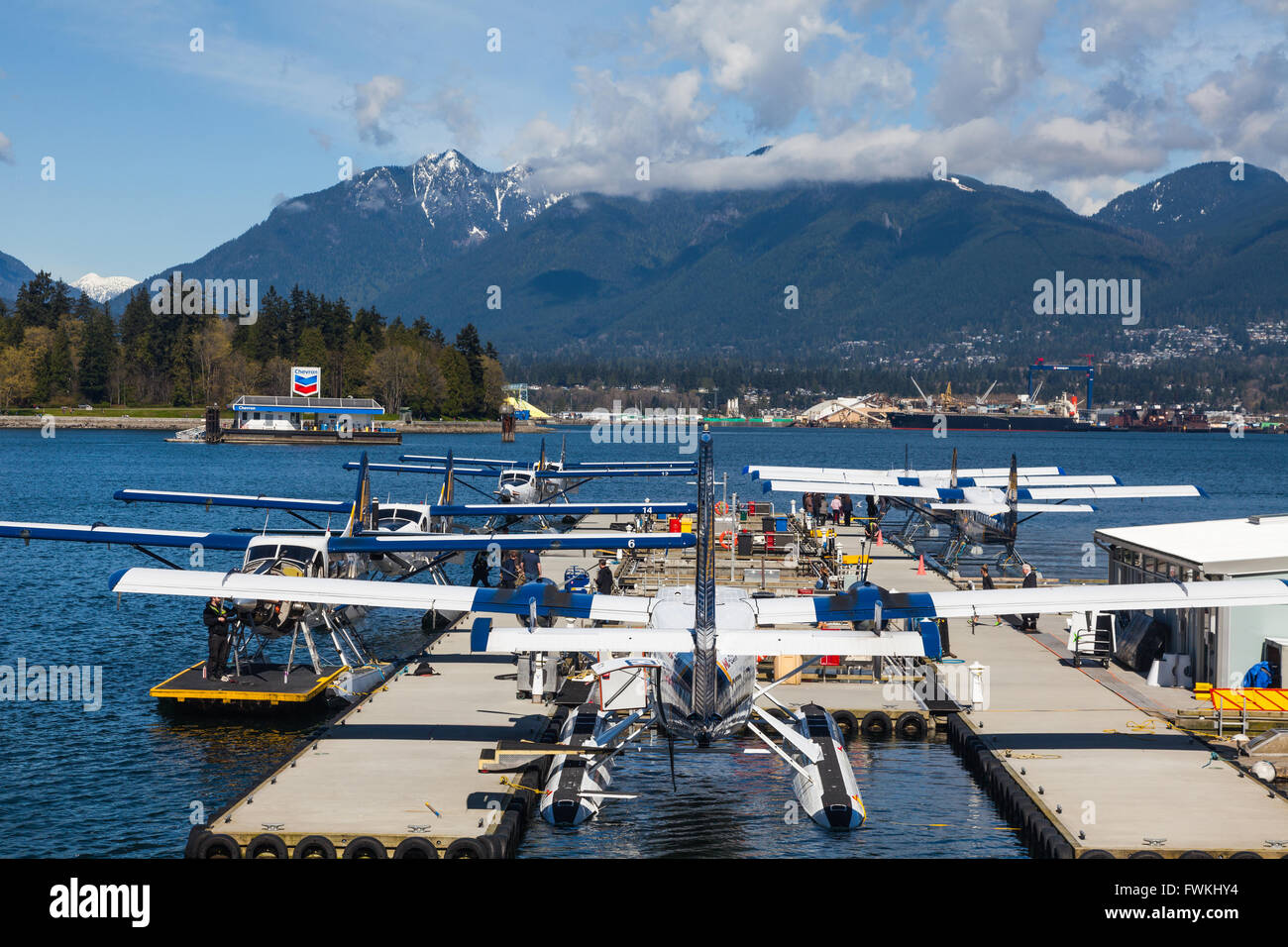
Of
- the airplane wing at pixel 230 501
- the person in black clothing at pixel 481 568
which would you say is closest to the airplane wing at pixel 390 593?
the airplane wing at pixel 230 501

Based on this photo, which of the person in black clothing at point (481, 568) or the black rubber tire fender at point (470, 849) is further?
the person in black clothing at point (481, 568)

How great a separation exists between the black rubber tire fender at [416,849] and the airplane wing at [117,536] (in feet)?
34.1

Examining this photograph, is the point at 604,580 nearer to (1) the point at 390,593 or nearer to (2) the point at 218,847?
(1) the point at 390,593

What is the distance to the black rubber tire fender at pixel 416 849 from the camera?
13.7 meters

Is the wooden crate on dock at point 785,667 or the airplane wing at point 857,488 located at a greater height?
the airplane wing at point 857,488

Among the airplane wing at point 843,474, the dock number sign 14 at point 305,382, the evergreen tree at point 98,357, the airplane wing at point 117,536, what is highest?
the evergreen tree at point 98,357

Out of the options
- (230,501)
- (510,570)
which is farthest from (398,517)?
(510,570)

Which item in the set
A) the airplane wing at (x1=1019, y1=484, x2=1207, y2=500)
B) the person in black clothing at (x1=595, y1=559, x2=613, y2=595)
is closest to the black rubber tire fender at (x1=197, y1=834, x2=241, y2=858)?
the person in black clothing at (x1=595, y1=559, x2=613, y2=595)

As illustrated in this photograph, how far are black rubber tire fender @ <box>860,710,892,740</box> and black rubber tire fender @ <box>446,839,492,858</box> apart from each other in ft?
28.8

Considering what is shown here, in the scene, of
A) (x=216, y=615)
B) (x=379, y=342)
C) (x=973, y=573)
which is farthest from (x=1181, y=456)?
(x=216, y=615)

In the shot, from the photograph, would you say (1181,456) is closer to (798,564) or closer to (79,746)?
(798,564)

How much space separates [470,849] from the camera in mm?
13750

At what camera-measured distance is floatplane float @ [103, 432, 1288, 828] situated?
47.1 ft

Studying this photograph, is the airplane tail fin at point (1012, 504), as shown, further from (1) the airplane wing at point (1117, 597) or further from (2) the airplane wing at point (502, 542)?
(1) the airplane wing at point (1117, 597)
